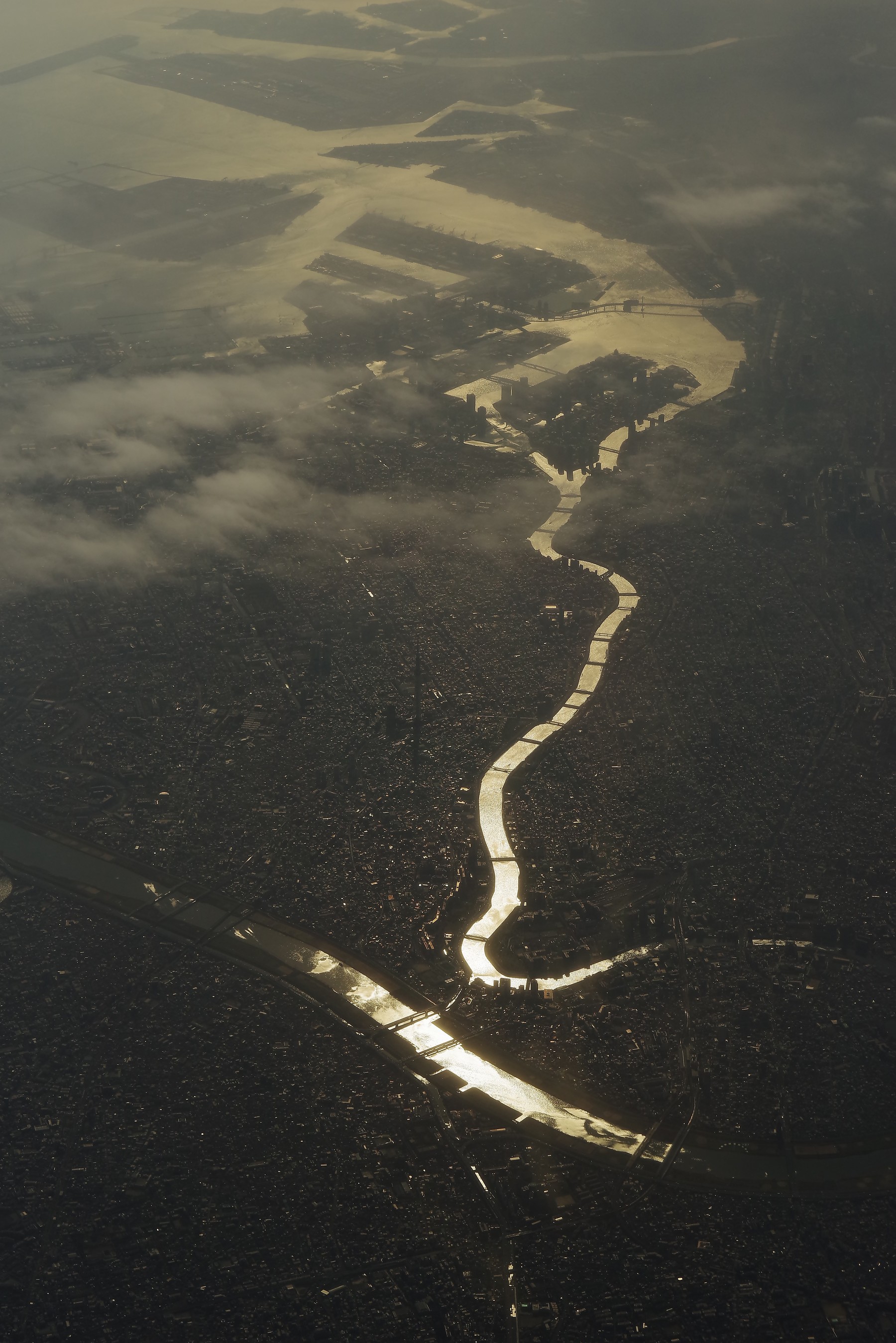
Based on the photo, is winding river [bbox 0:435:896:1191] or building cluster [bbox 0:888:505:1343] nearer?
building cluster [bbox 0:888:505:1343]

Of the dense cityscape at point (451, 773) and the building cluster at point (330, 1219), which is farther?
the dense cityscape at point (451, 773)

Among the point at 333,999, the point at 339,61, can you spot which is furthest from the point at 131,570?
the point at 339,61

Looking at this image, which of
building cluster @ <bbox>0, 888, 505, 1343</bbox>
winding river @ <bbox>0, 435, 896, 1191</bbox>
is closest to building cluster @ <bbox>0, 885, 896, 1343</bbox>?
building cluster @ <bbox>0, 888, 505, 1343</bbox>

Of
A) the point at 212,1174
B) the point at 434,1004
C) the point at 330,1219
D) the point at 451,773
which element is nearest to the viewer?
the point at 330,1219

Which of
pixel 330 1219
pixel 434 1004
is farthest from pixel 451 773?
pixel 330 1219

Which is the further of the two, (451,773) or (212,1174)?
(451,773)

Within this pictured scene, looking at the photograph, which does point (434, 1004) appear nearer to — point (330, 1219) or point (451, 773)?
point (330, 1219)

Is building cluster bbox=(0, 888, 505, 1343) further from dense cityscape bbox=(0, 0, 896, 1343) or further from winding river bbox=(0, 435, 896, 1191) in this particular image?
winding river bbox=(0, 435, 896, 1191)

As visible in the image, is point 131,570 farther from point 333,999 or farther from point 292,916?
point 333,999

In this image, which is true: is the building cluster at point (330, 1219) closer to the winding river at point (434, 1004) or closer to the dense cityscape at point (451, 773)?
the dense cityscape at point (451, 773)

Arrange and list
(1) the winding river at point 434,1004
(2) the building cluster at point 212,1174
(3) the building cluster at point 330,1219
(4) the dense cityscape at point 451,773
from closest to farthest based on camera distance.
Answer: (3) the building cluster at point 330,1219 < (2) the building cluster at point 212,1174 < (4) the dense cityscape at point 451,773 < (1) the winding river at point 434,1004

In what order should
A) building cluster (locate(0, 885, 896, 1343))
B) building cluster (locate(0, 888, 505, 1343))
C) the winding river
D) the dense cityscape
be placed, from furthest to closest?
1. the winding river
2. the dense cityscape
3. building cluster (locate(0, 888, 505, 1343))
4. building cluster (locate(0, 885, 896, 1343))

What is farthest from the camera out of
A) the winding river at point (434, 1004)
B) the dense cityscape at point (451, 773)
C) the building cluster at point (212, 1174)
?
the winding river at point (434, 1004)

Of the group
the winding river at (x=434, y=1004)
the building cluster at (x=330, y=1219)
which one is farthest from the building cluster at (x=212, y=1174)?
the winding river at (x=434, y=1004)
